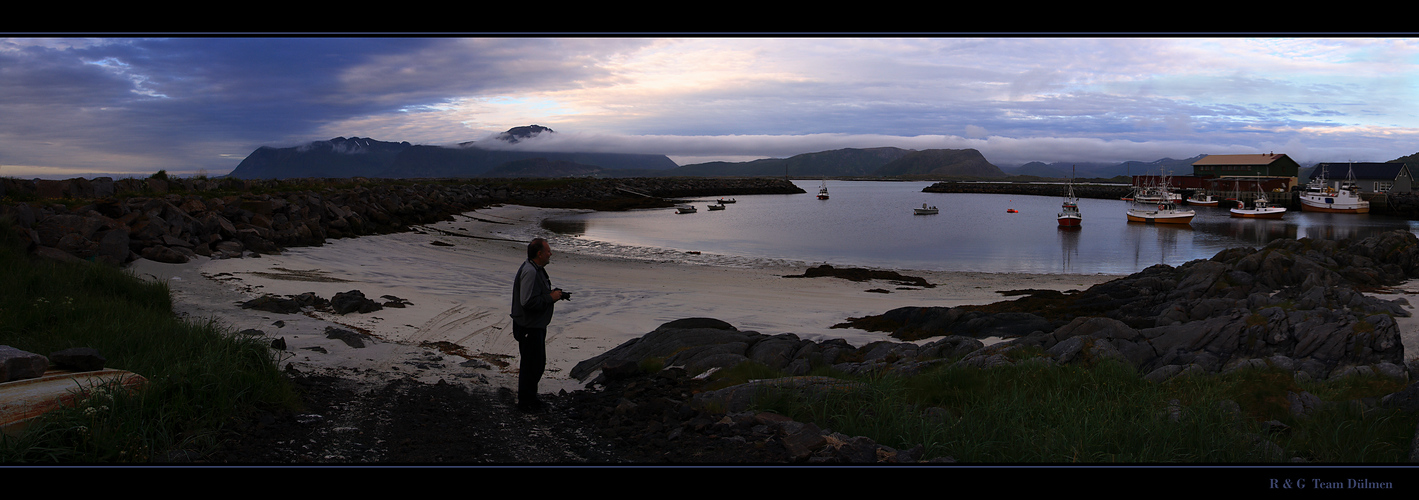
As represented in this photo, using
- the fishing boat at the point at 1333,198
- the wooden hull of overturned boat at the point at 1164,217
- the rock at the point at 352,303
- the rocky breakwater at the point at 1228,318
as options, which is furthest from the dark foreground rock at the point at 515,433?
the fishing boat at the point at 1333,198

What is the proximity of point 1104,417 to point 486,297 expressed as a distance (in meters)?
12.8

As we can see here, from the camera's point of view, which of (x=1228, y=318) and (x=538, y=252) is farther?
(x=1228, y=318)

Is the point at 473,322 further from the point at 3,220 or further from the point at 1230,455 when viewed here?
the point at 1230,455

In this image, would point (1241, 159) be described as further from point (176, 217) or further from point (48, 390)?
point (48, 390)

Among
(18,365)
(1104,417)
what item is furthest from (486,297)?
(1104,417)

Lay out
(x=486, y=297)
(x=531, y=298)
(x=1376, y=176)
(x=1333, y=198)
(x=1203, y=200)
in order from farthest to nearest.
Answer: (x=1203, y=200) → (x=1376, y=176) → (x=1333, y=198) → (x=486, y=297) → (x=531, y=298)

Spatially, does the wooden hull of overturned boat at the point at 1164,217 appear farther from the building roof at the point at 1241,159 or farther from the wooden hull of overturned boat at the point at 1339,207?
the building roof at the point at 1241,159

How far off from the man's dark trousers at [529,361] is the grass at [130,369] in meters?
1.85

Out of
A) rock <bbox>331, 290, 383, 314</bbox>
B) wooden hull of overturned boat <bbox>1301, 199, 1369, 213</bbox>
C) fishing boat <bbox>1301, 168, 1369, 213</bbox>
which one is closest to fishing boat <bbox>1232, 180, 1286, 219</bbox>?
wooden hull of overturned boat <bbox>1301, 199, 1369, 213</bbox>

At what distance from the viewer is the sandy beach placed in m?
9.16

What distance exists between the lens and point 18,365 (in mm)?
4754

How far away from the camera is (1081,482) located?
3.26m

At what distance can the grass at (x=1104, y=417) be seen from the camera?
449 centimetres

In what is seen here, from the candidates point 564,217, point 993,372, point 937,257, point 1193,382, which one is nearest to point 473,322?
point 993,372
